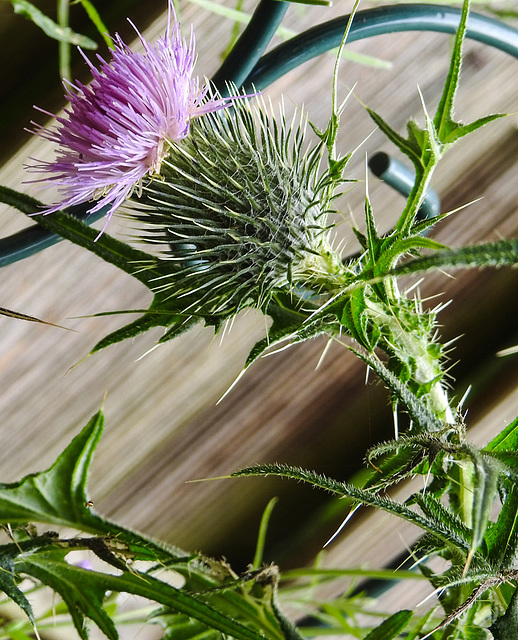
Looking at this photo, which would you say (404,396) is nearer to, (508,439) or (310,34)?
(508,439)

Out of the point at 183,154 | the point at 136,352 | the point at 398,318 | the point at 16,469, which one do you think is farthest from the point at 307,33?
the point at 16,469

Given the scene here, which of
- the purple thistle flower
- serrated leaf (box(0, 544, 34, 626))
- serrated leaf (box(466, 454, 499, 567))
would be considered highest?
the purple thistle flower

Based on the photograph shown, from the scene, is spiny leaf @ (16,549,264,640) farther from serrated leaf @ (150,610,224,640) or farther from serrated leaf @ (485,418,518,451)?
serrated leaf @ (485,418,518,451)

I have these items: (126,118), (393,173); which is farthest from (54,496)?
(393,173)

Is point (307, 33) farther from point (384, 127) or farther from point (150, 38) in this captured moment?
point (150, 38)

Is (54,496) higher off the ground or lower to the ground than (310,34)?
lower

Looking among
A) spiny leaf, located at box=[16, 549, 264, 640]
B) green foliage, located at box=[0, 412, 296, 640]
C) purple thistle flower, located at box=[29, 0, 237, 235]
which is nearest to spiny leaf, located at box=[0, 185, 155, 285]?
purple thistle flower, located at box=[29, 0, 237, 235]
